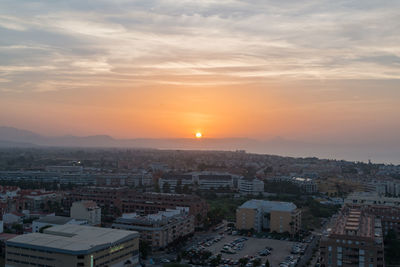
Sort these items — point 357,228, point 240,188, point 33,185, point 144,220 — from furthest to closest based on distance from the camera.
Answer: point 240,188 < point 33,185 < point 144,220 < point 357,228

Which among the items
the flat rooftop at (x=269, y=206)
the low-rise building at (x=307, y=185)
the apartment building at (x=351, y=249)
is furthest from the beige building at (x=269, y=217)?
the low-rise building at (x=307, y=185)

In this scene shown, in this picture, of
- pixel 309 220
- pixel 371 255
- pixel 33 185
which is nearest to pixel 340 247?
pixel 371 255

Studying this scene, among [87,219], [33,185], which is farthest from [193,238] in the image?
[33,185]

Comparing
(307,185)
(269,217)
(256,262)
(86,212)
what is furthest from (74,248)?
(307,185)

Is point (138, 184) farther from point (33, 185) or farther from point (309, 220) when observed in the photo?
point (309, 220)

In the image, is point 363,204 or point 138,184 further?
point 138,184

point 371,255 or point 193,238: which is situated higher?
point 371,255

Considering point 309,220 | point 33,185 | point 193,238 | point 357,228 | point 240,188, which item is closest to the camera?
point 357,228
